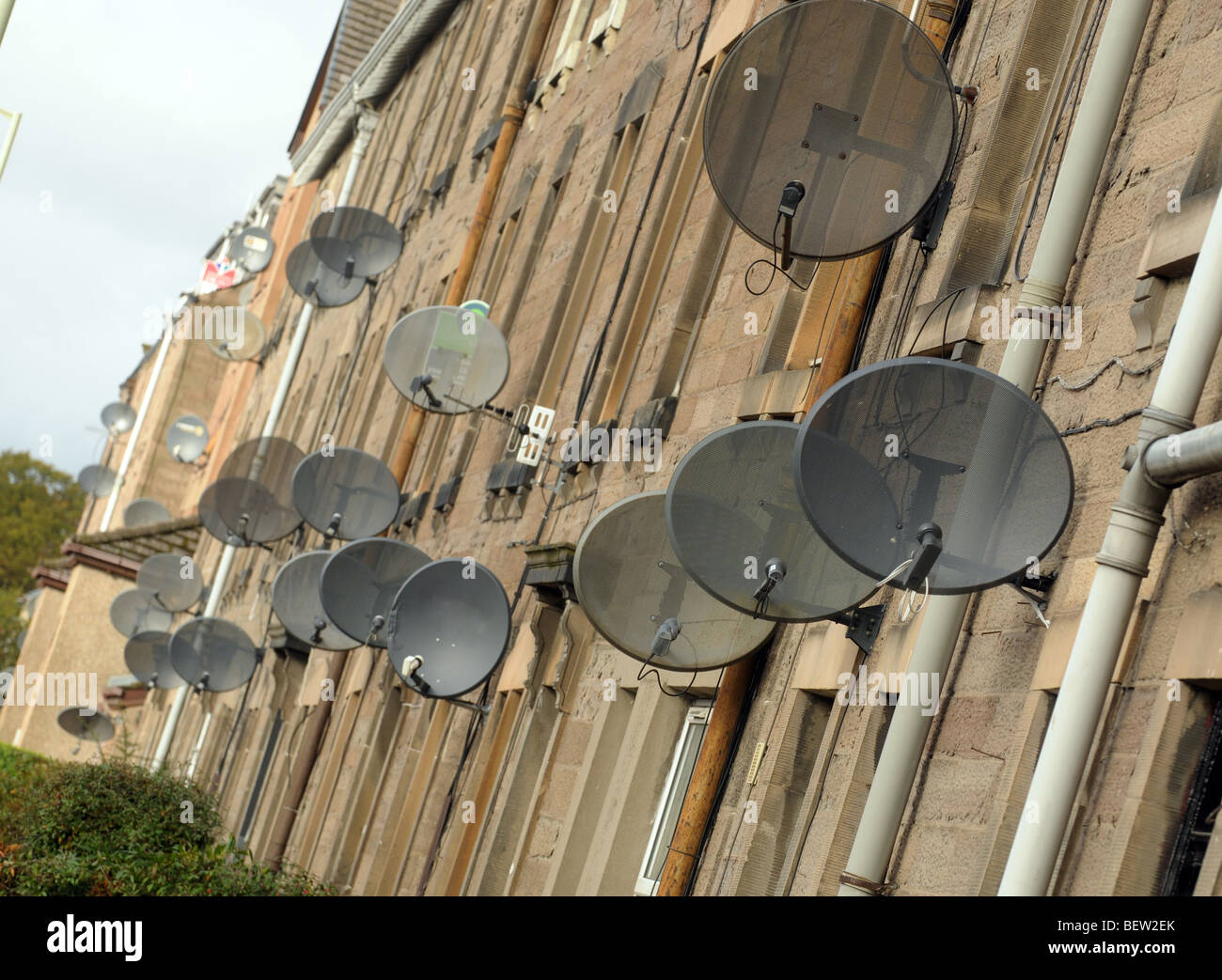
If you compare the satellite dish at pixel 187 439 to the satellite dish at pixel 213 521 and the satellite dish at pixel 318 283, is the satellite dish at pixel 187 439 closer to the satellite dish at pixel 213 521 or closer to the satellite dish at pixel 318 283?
the satellite dish at pixel 213 521

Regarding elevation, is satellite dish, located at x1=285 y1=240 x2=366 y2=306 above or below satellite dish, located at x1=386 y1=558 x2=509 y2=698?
above

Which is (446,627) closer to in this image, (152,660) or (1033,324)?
(1033,324)

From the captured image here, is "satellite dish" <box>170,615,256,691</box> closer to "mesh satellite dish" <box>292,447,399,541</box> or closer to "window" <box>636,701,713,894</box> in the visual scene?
"mesh satellite dish" <box>292,447,399,541</box>

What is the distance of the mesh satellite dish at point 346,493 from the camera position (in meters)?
17.1

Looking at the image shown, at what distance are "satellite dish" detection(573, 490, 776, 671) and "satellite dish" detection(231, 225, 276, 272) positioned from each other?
31963 mm

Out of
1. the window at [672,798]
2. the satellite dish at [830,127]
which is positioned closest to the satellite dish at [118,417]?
the window at [672,798]

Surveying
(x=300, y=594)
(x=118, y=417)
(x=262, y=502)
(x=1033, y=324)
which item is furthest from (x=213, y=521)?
(x=118, y=417)

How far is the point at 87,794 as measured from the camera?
671 inches

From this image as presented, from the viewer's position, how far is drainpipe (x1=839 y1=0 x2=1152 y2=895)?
605cm

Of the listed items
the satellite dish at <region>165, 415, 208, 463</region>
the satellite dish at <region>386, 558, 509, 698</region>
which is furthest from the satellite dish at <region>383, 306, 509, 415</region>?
the satellite dish at <region>165, 415, 208, 463</region>

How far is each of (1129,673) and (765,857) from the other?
2.60 m

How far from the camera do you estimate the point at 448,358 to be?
44.8 feet

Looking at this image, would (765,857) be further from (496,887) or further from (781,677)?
(496,887)
